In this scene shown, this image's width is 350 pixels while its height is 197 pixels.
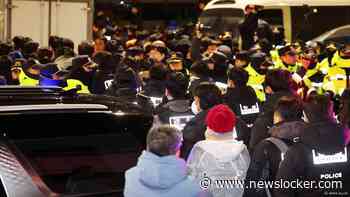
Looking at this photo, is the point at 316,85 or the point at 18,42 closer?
the point at 316,85

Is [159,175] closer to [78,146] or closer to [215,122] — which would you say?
[78,146]

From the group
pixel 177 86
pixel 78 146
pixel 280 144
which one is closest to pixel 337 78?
pixel 177 86

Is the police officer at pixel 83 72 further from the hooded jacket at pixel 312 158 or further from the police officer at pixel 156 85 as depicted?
the hooded jacket at pixel 312 158

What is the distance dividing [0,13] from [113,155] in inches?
309

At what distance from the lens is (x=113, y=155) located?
4.56m

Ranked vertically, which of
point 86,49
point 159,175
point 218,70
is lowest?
point 159,175

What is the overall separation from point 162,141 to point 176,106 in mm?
2294

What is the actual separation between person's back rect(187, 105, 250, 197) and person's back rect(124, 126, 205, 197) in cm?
86

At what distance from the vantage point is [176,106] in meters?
6.50

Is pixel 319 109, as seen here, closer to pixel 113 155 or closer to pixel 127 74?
pixel 113 155

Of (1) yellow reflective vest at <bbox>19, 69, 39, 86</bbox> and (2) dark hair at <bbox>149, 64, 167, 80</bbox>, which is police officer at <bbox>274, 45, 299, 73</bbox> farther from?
(1) yellow reflective vest at <bbox>19, 69, 39, 86</bbox>

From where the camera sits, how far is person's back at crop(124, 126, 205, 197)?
4.14 m

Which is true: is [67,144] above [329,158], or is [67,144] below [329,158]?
above

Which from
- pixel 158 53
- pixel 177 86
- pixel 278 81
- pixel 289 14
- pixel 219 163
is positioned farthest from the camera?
pixel 289 14
